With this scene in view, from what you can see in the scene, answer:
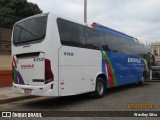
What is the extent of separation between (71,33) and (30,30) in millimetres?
1572

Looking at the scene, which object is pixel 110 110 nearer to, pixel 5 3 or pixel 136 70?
pixel 136 70

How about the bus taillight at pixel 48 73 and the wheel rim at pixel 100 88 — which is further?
the wheel rim at pixel 100 88

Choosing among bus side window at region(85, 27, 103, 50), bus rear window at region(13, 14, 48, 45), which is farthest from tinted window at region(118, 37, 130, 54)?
bus rear window at region(13, 14, 48, 45)

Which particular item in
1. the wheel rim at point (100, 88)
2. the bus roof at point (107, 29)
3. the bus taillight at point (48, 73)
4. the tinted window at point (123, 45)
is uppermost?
the bus roof at point (107, 29)

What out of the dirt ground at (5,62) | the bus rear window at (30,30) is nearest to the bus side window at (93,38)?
the bus rear window at (30,30)

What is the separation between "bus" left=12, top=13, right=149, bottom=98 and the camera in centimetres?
857

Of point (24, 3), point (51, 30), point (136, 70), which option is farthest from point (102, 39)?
point (24, 3)

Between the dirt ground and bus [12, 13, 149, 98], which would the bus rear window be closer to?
bus [12, 13, 149, 98]

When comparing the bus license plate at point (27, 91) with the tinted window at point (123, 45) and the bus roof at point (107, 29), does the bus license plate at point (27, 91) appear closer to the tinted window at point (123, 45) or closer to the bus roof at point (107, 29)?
the bus roof at point (107, 29)

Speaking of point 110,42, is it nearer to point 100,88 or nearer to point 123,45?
point 123,45

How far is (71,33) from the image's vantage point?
376 inches

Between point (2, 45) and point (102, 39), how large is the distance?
20.3 ft

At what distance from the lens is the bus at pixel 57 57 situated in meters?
8.57

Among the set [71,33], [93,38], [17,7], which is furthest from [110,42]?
[17,7]
